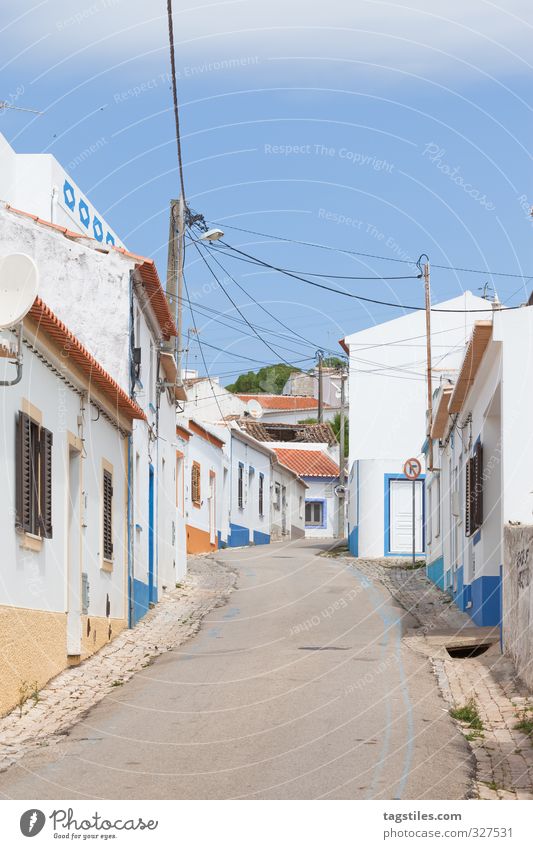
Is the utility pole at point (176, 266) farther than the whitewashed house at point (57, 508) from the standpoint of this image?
Yes

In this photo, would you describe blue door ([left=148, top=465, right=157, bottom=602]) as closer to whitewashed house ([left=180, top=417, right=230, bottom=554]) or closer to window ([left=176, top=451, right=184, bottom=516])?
window ([left=176, top=451, right=184, bottom=516])

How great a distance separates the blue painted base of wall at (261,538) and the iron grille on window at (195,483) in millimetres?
10109

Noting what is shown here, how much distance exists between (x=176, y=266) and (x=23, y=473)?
14.4 m

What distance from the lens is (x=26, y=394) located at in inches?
484

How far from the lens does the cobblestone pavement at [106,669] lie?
10461mm

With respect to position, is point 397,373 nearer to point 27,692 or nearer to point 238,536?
point 238,536

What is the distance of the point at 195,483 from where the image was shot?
3381cm

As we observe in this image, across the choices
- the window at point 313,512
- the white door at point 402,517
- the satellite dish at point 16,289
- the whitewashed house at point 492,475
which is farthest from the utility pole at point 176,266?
the window at point 313,512

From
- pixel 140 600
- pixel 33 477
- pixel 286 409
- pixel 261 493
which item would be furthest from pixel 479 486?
pixel 286 409

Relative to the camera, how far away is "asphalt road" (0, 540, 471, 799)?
791cm

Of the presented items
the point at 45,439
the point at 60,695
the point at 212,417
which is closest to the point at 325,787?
the point at 60,695

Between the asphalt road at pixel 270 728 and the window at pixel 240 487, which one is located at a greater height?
the window at pixel 240 487

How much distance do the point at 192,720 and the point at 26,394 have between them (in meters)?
3.72

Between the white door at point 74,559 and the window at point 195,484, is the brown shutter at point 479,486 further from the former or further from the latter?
the window at point 195,484
